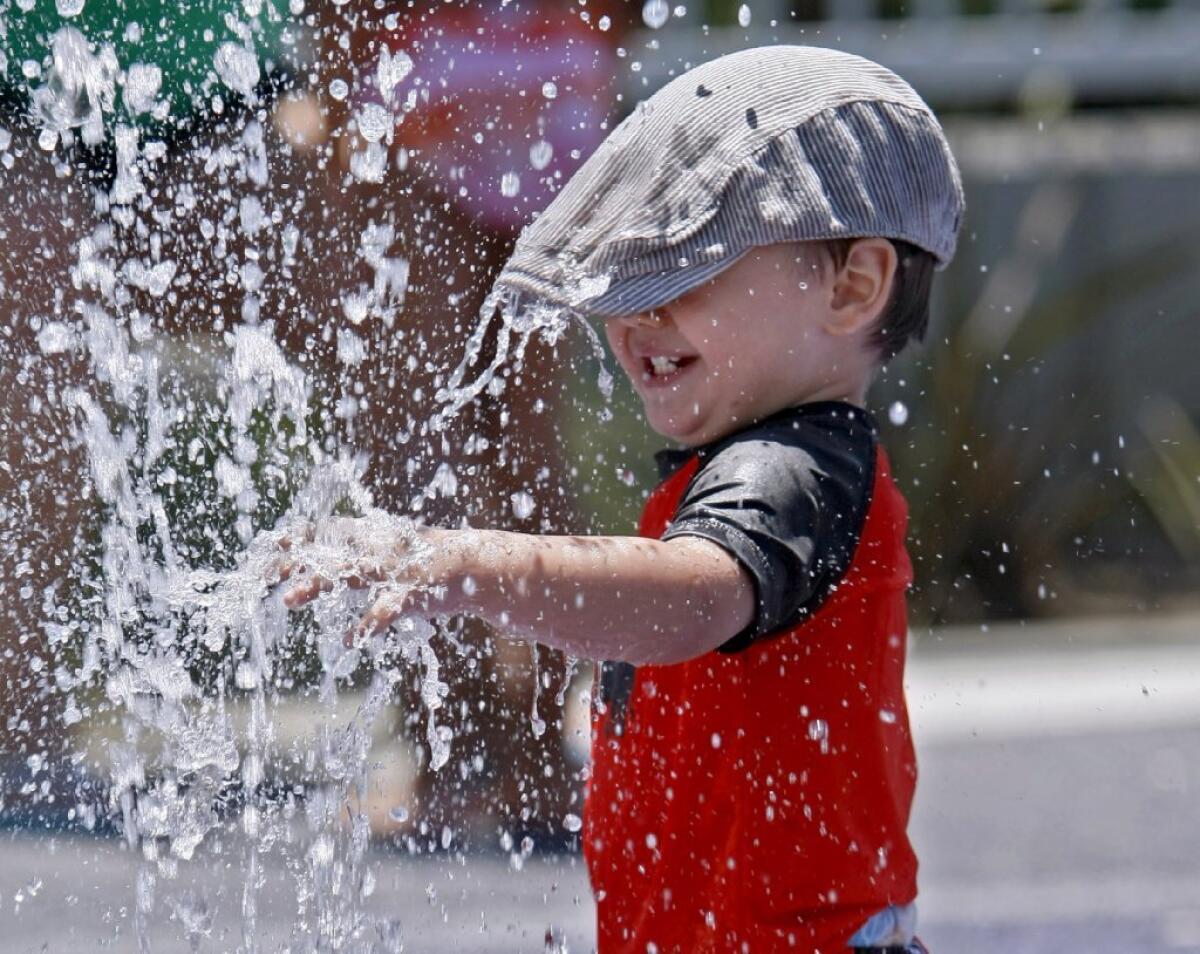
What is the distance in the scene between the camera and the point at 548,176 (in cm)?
301

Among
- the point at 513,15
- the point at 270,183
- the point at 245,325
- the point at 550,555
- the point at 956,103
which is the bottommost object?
the point at 550,555

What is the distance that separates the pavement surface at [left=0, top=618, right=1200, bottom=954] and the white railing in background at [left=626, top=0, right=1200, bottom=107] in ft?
6.64

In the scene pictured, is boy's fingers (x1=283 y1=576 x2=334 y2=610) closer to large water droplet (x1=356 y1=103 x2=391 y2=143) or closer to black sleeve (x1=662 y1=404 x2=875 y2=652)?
black sleeve (x1=662 y1=404 x2=875 y2=652)

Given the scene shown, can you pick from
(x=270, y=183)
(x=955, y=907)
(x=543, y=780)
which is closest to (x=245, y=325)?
(x=270, y=183)

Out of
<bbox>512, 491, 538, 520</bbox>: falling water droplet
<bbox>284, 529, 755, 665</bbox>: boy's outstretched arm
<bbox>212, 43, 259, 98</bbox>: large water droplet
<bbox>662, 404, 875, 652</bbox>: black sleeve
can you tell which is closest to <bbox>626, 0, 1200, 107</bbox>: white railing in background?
<bbox>212, 43, 259, 98</bbox>: large water droplet

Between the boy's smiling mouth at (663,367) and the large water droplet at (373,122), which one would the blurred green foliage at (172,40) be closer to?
the large water droplet at (373,122)

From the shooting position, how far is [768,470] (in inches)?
50.4

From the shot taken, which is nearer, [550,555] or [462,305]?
[550,555]

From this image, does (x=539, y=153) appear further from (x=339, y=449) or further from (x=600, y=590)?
(x=600, y=590)

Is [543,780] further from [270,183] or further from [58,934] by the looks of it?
[270,183]

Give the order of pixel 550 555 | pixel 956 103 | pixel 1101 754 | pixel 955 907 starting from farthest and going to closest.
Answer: pixel 956 103 < pixel 1101 754 < pixel 955 907 < pixel 550 555

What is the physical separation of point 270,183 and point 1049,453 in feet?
8.85

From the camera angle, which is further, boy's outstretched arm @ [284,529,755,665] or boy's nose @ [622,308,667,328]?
boy's nose @ [622,308,667,328]

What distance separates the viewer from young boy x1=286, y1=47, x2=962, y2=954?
134 cm
